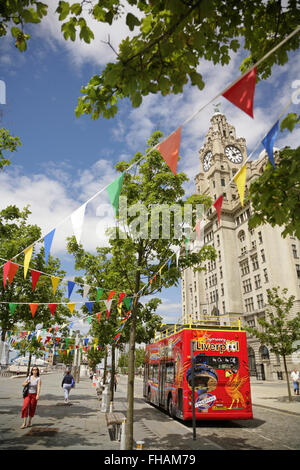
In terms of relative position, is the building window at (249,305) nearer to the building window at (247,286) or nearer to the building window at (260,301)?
the building window at (247,286)

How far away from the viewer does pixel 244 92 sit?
388 centimetres

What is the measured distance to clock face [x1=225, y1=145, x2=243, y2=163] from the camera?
7556cm

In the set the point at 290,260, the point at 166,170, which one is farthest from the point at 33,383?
the point at 290,260

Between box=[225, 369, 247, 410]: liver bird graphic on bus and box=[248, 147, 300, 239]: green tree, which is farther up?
box=[248, 147, 300, 239]: green tree

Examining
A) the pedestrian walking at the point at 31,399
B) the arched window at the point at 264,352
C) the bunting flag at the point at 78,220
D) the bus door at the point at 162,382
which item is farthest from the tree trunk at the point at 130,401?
the arched window at the point at 264,352

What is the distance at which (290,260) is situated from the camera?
49281 millimetres

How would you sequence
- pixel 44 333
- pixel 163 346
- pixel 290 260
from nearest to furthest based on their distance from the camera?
pixel 163 346, pixel 44 333, pixel 290 260

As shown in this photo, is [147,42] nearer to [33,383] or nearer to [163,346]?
[33,383]

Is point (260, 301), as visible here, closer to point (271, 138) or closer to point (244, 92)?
point (271, 138)

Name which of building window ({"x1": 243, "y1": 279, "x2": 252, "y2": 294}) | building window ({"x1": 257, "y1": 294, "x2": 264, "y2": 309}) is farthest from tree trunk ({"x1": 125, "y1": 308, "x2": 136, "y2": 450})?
building window ({"x1": 243, "y1": 279, "x2": 252, "y2": 294})

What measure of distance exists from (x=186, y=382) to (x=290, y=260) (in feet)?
144

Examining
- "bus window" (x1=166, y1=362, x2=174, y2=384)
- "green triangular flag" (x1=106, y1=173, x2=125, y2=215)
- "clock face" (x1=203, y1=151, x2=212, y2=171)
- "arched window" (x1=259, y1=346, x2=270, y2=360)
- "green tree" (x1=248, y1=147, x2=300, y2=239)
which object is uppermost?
"clock face" (x1=203, y1=151, x2=212, y2=171)

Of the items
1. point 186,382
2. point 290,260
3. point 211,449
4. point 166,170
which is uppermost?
point 290,260

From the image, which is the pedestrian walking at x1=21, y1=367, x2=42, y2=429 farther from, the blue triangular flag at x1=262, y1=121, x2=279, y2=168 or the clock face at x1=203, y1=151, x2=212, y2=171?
the clock face at x1=203, y1=151, x2=212, y2=171
